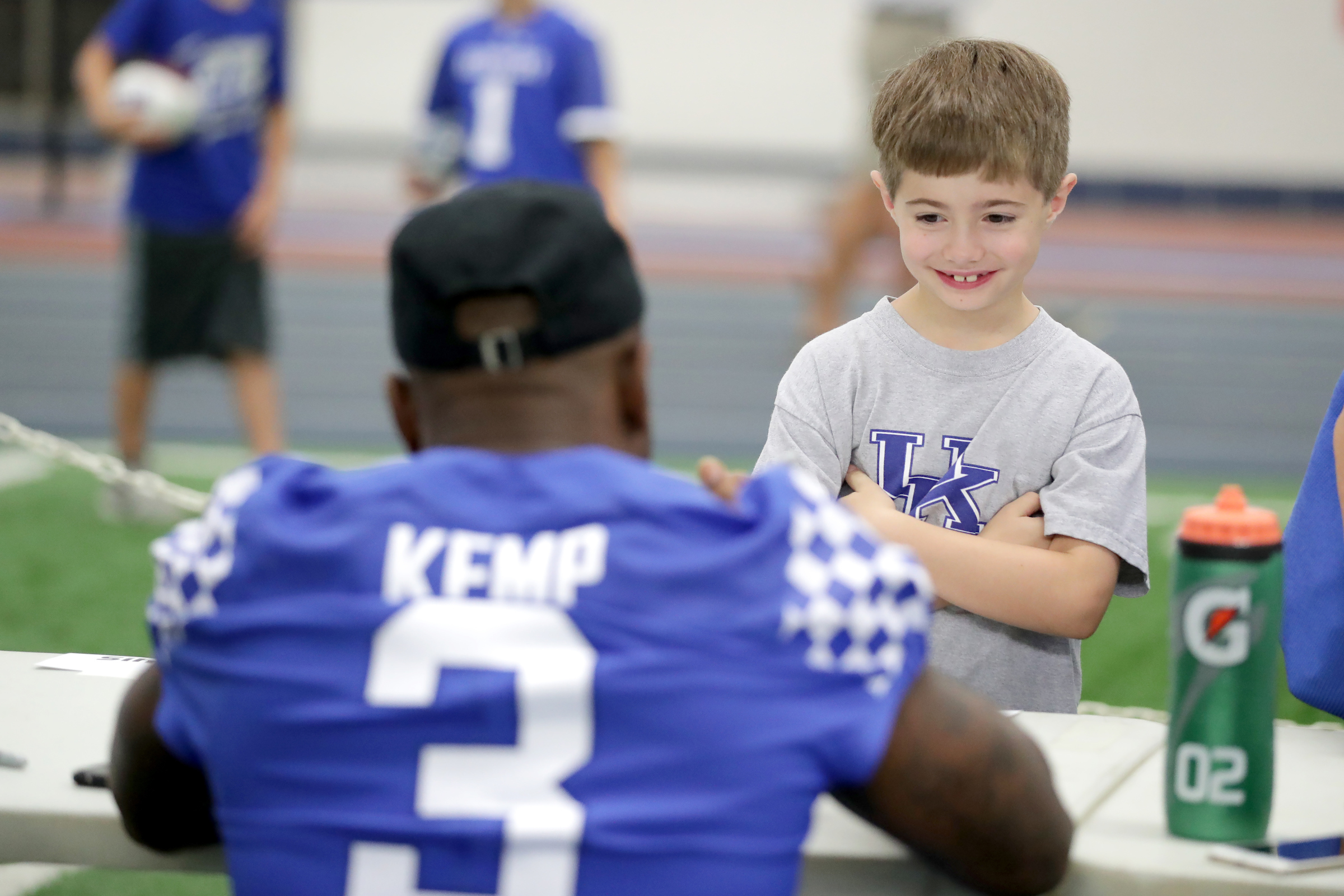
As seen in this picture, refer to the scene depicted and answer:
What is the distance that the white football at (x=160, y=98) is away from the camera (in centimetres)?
570

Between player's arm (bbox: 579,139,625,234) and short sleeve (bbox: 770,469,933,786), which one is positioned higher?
player's arm (bbox: 579,139,625,234)

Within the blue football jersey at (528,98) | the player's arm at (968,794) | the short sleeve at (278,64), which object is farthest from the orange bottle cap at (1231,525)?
the short sleeve at (278,64)

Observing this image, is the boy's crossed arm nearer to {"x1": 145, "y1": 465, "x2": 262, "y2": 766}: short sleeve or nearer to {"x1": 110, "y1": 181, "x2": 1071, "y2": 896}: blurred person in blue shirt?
{"x1": 110, "y1": 181, "x2": 1071, "y2": 896}: blurred person in blue shirt

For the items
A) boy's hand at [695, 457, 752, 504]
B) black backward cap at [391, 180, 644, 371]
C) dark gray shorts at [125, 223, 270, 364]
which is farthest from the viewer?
dark gray shorts at [125, 223, 270, 364]

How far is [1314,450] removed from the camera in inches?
76.6

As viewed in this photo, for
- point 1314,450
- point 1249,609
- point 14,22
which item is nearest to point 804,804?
point 1249,609

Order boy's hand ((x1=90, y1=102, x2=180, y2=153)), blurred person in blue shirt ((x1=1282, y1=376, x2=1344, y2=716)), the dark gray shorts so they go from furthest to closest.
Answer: the dark gray shorts < boy's hand ((x1=90, y1=102, x2=180, y2=153)) < blurred person in blue shirt ((x1=1282, y1=376, x2=1344, y2=716))

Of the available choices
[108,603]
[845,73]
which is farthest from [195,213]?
[845,73]

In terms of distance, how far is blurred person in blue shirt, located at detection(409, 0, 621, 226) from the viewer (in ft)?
19.1

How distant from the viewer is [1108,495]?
191 cm

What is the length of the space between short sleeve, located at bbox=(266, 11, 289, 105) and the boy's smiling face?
4442mm

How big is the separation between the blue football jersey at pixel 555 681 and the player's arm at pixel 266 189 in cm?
485

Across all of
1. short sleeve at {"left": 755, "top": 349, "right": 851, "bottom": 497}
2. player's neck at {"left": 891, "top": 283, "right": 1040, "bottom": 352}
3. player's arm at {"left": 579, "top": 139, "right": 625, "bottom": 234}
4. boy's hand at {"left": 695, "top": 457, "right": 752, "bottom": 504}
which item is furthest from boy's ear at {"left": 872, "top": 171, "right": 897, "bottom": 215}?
player's arm at {"left": 579, "top": 139, "right": 625, "bottom": 234}

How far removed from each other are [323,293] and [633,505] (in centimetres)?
1343
